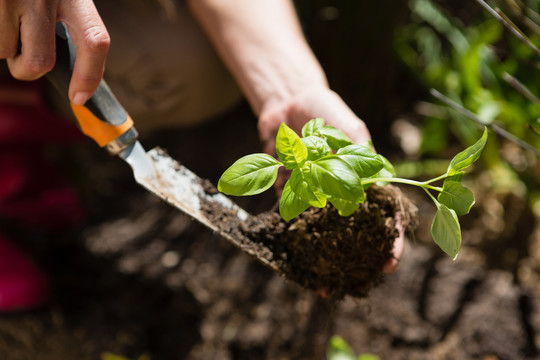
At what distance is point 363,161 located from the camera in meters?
0.62

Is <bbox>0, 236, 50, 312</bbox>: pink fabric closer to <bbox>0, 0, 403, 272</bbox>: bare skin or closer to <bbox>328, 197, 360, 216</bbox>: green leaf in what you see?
<bbox>0, 0, 403, 272</bbox>: bare skin

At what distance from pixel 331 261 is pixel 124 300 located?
81 cm

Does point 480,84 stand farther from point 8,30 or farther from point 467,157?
point 8,30

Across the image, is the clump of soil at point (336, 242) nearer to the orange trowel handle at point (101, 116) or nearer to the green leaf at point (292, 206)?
the green leaf at point (292, 206)

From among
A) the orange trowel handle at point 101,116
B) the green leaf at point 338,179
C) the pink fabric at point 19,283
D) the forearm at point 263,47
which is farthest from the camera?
the pink fabric at point 19,283

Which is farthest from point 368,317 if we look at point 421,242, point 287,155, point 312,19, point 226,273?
point 312,19

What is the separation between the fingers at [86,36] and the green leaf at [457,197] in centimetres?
55

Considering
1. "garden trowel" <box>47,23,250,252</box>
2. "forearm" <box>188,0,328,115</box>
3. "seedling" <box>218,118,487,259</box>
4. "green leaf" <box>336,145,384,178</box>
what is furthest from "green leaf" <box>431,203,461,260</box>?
"forearm" <box>188,0,328,115</box>

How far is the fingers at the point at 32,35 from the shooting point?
685mm

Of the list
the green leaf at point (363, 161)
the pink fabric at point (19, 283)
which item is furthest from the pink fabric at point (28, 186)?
the green leaf at point (363, 161)

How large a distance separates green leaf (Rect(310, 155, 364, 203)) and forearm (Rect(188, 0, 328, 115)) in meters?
0.42

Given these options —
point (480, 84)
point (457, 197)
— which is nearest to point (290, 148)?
point (457, 197)

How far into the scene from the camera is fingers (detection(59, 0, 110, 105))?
0.69 m

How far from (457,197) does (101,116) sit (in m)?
0.62
